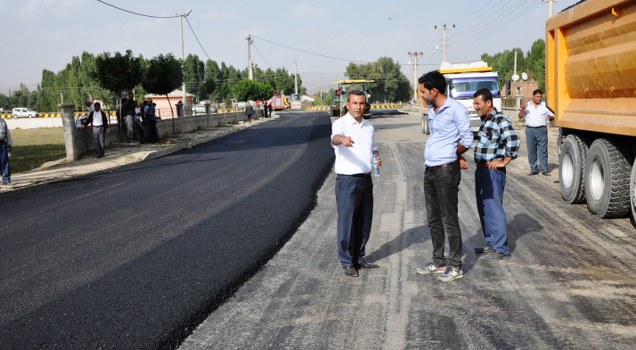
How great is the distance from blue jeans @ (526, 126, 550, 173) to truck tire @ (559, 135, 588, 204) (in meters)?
2.26

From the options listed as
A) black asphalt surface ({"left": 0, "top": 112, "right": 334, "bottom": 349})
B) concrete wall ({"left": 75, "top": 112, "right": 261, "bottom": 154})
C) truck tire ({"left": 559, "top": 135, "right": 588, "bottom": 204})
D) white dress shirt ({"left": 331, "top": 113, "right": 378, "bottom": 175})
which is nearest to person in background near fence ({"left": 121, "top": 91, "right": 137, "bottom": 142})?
concrete wall ({"left": 75, "top": 112, "right": 261, "bottom": 154})

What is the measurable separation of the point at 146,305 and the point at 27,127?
5469cm

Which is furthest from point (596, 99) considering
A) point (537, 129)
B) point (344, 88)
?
point (344, 88)

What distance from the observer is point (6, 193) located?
1185 cm

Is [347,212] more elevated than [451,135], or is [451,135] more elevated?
[451,135]

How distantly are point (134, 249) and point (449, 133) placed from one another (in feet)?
12.5

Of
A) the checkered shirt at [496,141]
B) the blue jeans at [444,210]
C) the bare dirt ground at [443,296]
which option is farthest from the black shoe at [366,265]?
the checkered shirt at [496,141]

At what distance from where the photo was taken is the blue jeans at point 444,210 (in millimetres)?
5484

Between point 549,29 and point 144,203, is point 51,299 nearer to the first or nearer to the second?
point 144,203

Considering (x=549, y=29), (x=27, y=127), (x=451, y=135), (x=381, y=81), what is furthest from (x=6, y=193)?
(x=381, y=81)

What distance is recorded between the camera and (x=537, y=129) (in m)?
12.2

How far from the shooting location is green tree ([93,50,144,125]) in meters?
23.7

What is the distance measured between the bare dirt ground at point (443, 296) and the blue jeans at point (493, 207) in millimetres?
241

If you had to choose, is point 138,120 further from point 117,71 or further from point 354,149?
point 354,149
